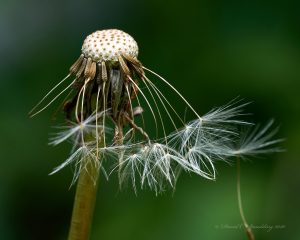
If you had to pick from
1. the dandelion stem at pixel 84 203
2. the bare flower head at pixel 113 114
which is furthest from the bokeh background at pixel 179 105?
the dandelion stem at pixel 84 203

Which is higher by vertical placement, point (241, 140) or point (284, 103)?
point (241, 140)

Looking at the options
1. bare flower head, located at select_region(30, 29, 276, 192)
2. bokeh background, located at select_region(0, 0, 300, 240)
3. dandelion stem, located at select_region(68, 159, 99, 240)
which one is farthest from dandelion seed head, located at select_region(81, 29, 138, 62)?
bokeh background, located at select_region(0, 0, 300, 240)

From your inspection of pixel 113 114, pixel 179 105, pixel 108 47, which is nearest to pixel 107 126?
pixel 113 114

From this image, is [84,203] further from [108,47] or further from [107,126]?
[108,47]

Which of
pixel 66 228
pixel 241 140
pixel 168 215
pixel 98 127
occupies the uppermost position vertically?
pixel 98 127

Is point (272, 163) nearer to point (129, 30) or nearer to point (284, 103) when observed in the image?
point (284, 103)

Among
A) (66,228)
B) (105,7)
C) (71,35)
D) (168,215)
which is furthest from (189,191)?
(105,7)
